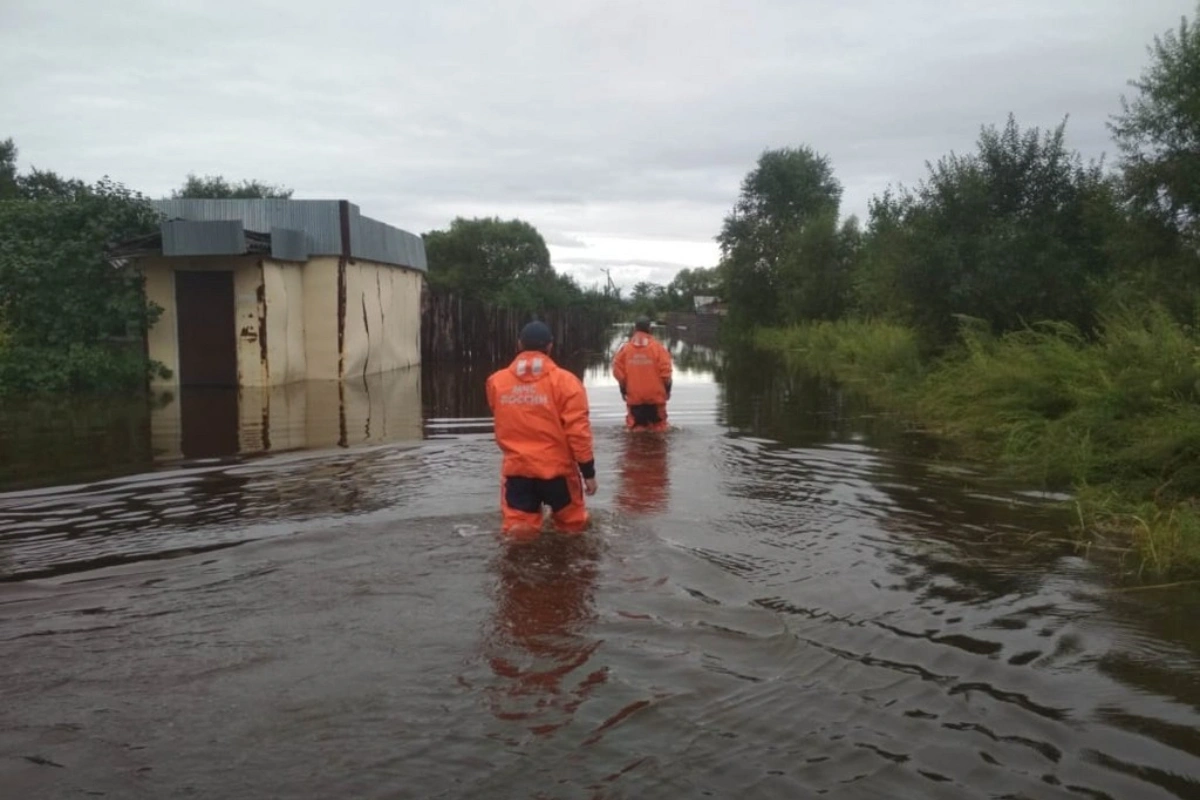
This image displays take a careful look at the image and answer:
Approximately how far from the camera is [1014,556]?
23.5 feet

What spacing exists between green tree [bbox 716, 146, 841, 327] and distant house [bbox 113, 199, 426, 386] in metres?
29.3

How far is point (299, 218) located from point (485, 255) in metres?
41.4

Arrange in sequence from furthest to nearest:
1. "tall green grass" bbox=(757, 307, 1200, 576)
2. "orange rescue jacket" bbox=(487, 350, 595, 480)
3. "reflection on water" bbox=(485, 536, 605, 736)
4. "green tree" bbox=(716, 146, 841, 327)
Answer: "green tree" bbox=(716, 146, 841, 327)
"tall green grass" bbox=(757, 307, 1200, 576)
"orange rescue jacket" bbox=(487, 350, 595, 480)
"reflection on water" bbox=(485, 536, 605, 736)

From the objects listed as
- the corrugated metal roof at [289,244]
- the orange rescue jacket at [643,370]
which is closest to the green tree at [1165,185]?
the orange rescue jacket at [643,370]

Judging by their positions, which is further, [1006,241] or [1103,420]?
[1006,241]

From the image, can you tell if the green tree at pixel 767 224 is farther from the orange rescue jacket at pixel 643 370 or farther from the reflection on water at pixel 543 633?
the reflection on water at pixel 543 633

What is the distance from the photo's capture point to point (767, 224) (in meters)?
55.7

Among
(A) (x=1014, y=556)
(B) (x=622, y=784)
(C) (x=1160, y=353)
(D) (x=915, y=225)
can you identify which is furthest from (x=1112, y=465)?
(D) (x=915, y=225)

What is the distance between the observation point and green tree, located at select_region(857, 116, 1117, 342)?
17.4 metres

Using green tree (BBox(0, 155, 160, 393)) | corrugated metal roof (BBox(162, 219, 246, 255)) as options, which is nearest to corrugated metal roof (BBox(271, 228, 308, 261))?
corrugated metal roof (BBox(162, 219, 246, 255))

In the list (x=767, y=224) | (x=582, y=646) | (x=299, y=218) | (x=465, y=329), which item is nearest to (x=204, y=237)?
(x=299, y=218)

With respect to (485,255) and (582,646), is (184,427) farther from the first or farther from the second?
(485,255)

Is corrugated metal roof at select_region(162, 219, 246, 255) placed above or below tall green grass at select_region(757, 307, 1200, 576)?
above

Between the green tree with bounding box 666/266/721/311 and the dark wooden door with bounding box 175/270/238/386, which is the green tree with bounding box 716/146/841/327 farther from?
the green tree with bounding box 666/266/721/311
